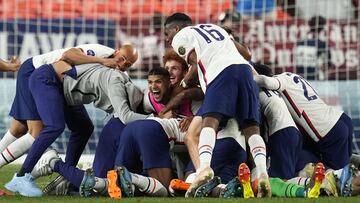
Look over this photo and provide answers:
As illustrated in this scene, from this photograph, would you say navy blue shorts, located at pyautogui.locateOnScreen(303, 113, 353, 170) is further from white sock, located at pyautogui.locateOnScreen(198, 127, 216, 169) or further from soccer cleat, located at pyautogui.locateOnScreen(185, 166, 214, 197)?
soccer cleat, located at pyautogui.locateOnScreen(185, 166, 214, 197)

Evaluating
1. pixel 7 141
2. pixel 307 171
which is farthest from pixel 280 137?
pixel 7 141

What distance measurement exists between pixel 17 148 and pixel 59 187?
116 centimetres


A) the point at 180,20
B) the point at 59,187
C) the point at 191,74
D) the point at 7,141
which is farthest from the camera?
the point at 7,141

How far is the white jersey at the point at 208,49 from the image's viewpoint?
25.8 ft

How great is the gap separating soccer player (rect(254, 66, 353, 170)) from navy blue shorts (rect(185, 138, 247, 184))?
74 centimetres

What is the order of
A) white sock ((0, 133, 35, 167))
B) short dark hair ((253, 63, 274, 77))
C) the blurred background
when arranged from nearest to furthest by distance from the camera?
1. short dark hair ((253, 63, 274, 77))
2. white sock ((0, 133, 35, 167))
3. the blurred background

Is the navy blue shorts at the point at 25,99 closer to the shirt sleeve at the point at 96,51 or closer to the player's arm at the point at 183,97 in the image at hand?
the shirt sleeve at the point at 96,51

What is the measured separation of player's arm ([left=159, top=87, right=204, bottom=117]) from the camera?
8.27 metres

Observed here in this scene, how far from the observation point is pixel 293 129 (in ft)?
26.9

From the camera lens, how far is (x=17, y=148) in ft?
29.9

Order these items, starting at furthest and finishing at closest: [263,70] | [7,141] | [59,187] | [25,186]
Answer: [7,141], [263,70], [59,187], [25,186]

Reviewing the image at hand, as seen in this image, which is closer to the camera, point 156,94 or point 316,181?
point 316,181

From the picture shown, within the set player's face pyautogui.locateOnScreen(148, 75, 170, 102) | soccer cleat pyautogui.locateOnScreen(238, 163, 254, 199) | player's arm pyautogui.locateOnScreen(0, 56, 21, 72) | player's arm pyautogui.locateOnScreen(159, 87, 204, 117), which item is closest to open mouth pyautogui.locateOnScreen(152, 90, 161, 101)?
player's face pyautogui.locateOnScreen(148, 75, 170, 102)

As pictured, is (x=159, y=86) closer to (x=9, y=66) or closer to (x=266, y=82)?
(x=266, y=82)
